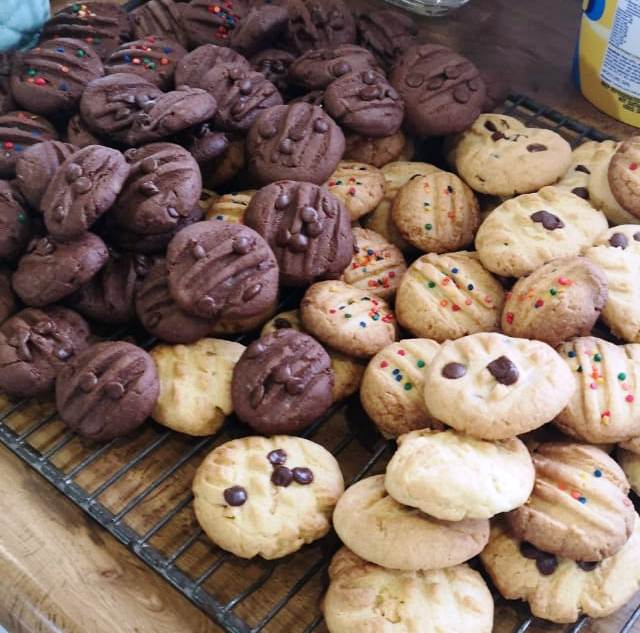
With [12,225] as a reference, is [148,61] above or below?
above

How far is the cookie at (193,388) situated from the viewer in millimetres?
1518

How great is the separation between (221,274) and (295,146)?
0.37m

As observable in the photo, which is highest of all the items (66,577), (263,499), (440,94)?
(440,94)

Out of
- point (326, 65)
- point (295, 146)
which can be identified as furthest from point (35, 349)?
point (326, 65)

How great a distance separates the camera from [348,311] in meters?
1.59

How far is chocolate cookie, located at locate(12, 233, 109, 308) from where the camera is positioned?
4.99 feet

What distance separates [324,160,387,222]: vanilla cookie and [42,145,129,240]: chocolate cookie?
465 millimetres

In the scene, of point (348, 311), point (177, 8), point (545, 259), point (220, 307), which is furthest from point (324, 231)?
point (177, 8)

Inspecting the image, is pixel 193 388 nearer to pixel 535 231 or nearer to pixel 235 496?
pixel 235 496

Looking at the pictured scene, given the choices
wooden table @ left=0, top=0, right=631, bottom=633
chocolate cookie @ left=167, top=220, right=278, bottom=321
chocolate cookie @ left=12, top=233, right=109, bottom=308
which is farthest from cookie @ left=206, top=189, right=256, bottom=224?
wooden table @ left=0, top=0, right=631, bottom=633

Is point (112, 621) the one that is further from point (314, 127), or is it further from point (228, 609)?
point (314, 127)

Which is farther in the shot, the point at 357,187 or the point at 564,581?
the point at 357,187

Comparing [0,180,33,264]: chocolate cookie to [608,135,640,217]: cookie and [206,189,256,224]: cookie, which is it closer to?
[206,189,256,224]: cookie

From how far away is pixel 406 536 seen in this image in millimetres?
1234
